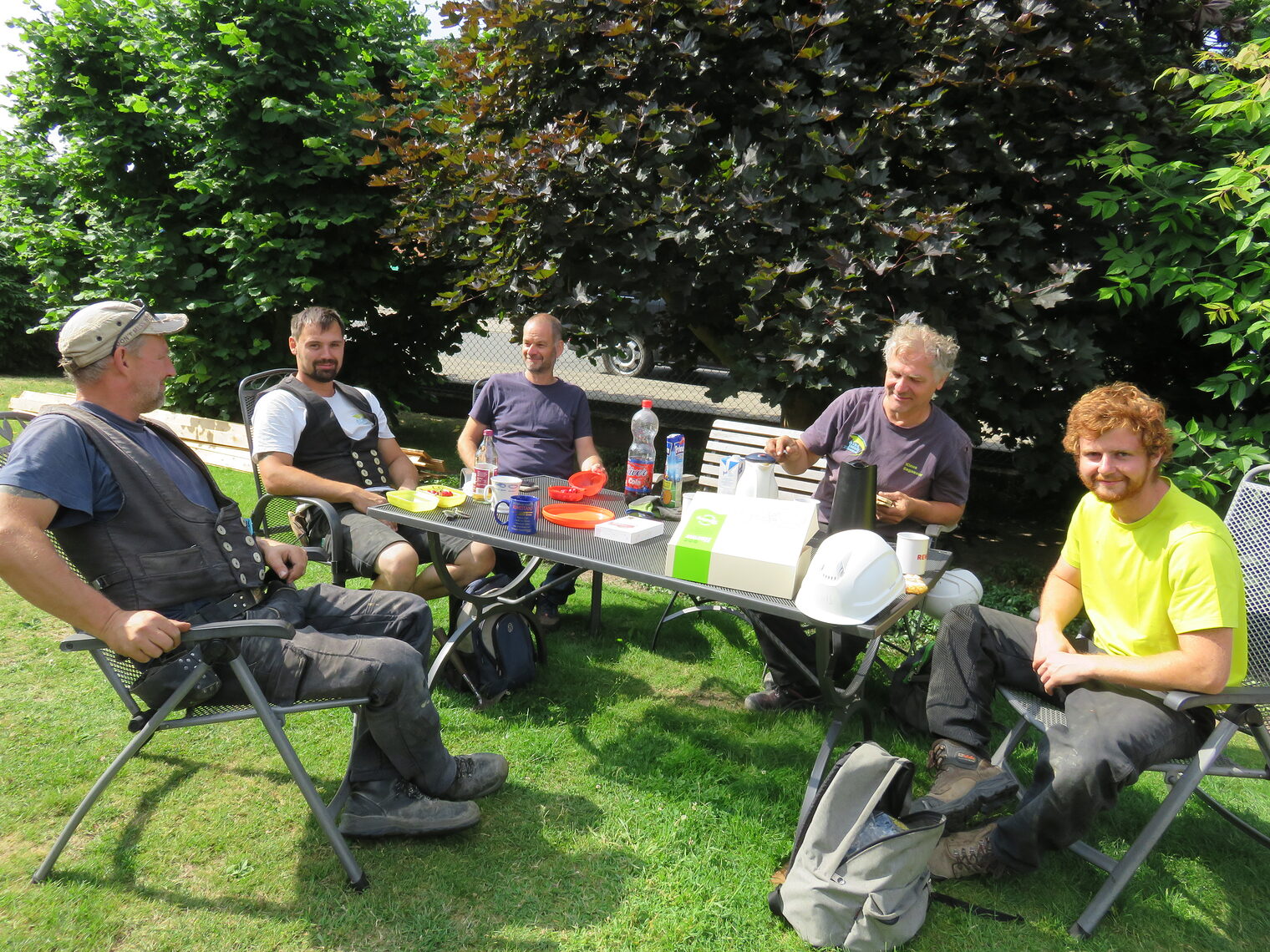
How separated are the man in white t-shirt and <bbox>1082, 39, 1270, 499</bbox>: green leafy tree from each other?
324 centimetres

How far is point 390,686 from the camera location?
2301 millimetres

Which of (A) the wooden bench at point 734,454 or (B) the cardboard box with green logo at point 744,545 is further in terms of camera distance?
(A) the wooden bench at point 734,454

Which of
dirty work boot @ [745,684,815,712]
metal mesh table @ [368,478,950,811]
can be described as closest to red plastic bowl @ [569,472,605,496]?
metal mesh table @ [368,478,950,811]

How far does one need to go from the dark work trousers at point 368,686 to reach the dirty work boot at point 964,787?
4.75ft

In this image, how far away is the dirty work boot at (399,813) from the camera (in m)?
2.39

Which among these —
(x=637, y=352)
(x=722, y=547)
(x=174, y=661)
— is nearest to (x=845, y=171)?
(x=637, y=352)

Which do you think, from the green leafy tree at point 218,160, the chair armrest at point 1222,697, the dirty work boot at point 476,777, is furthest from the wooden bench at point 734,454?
the green leafy tree at point 218,160

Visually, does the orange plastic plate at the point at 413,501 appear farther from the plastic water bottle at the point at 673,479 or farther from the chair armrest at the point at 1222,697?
the chair armrest at the point at 1222,697

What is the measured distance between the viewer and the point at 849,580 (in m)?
2.17

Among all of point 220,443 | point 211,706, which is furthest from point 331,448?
point 220,443

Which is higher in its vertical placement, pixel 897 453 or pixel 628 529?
pixel 897 453

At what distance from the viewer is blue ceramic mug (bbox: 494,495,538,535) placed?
2.76 metres

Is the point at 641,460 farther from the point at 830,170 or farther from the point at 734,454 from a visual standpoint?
the point at 830,170

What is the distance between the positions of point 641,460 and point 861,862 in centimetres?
177
